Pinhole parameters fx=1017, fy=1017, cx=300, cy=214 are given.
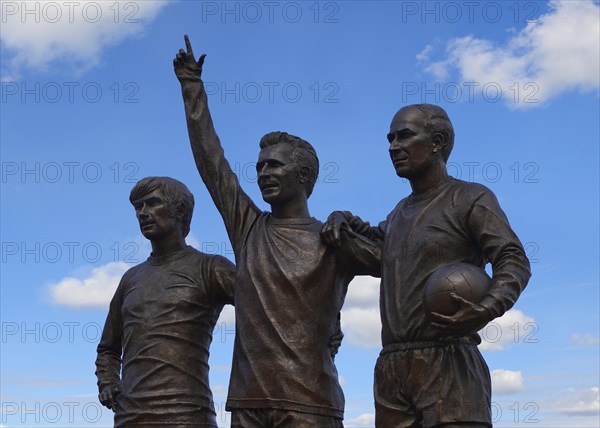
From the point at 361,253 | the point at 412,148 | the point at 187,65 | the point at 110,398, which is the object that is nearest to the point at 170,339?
the point at 110,398

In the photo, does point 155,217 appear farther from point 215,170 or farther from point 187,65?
point 187,65

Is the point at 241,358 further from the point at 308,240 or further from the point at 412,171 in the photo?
the point at 412,171

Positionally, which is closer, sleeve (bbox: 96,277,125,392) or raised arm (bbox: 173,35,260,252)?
raised arm (bbox: 173,35,260,252)

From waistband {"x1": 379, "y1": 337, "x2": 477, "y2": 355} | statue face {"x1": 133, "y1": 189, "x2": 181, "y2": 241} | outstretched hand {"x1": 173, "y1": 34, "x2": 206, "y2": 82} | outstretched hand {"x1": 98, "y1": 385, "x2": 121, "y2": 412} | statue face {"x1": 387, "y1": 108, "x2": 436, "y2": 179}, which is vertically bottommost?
waistband {"x1": 379, "y1": 337, "x2": 477, "y2": 355}

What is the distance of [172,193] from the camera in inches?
387

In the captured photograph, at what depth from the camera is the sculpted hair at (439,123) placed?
7.87 m

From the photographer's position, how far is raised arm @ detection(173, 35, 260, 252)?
923 cm

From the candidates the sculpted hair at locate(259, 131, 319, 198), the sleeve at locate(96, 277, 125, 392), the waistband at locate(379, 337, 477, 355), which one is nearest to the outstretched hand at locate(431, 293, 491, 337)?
the waistband at locate(379, 337, 477, 355)

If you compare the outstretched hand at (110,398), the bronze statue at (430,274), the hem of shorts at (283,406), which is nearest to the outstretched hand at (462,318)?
the bronze statue at (430,274)

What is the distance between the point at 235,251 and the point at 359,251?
1.32 meters

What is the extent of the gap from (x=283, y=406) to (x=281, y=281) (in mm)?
1053

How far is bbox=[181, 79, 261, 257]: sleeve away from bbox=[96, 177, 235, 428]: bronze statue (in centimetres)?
56

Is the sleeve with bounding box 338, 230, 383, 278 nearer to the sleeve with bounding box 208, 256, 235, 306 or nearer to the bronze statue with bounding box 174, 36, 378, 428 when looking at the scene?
the bronze statue with bounding box 174, 36, 378, 428

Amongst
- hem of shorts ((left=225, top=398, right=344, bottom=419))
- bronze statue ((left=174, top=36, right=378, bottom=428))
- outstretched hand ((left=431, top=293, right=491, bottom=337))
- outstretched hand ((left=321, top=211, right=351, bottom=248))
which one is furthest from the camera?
outstretched hand ((left=321, top=211, right=351, bottom=248))
